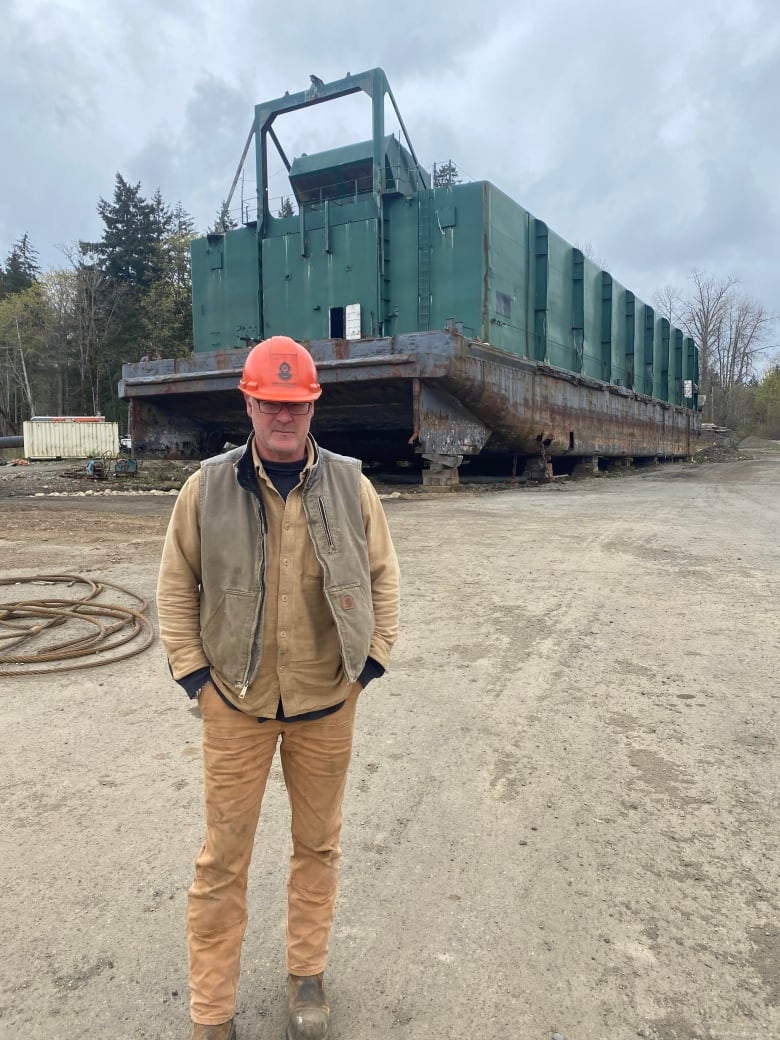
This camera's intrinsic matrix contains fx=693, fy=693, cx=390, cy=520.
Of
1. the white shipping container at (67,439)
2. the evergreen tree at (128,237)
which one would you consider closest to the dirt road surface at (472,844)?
the white shipping container at (67,439)

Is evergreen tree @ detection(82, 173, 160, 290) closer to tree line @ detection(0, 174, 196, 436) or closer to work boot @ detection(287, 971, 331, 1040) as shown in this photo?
tree line @ detection(0, 174, 196, 436)

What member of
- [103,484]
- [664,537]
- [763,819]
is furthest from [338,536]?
[103,484]

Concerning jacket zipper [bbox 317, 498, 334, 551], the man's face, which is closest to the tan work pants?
jacket zipper [bbox 317, 498, 334, 551]

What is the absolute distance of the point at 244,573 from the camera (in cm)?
169

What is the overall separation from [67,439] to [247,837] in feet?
109

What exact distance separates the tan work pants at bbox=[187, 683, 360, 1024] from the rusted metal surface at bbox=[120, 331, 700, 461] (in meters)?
10.9

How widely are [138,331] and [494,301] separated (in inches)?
1503

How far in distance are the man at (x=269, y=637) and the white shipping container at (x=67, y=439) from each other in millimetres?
31172

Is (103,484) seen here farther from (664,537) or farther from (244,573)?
(244,573)

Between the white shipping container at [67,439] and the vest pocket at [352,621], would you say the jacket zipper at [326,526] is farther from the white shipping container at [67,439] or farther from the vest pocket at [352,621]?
the white shipping container at [67,439]

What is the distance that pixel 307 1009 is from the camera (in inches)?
62.4

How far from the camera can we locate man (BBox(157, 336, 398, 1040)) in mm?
1670

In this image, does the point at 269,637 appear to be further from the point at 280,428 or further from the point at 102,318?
the point at 102,318

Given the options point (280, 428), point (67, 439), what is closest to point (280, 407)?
point (280, 428)
